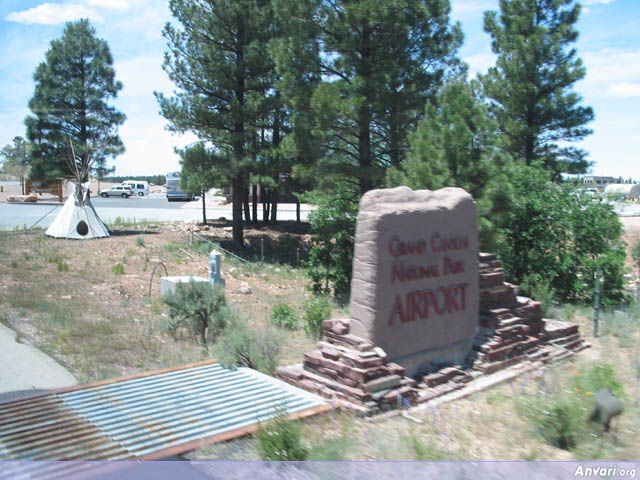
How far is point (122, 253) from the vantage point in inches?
782

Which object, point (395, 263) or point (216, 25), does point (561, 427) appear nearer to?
point (395, 263)

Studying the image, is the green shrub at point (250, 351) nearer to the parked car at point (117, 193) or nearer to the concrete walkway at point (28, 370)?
the concrete walkway at point (28, 370)

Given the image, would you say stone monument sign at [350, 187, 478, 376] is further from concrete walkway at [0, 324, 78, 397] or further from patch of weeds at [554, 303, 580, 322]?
patch of weeds at [554, 303, 580, 322]

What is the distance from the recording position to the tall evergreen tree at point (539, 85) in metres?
19.9

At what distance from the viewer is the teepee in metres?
22.6

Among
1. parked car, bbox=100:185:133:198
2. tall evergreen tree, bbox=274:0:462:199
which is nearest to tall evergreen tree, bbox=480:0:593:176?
tall evergreen tree, bbox=274:0:462:199

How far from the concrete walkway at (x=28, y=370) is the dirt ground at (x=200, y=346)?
0.17 meters

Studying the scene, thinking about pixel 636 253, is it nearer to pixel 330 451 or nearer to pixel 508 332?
pixel 508 332

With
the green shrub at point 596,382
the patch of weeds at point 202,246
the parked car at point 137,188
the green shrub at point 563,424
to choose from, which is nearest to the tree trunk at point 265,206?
the patch of weeds at point 202,246

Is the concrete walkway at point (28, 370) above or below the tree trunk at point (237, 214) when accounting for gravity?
below

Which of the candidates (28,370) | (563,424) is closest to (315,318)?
(28,370)

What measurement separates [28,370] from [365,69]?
1227 centimetres

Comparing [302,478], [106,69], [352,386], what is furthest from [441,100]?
[106,69]

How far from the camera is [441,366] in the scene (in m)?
7.82
